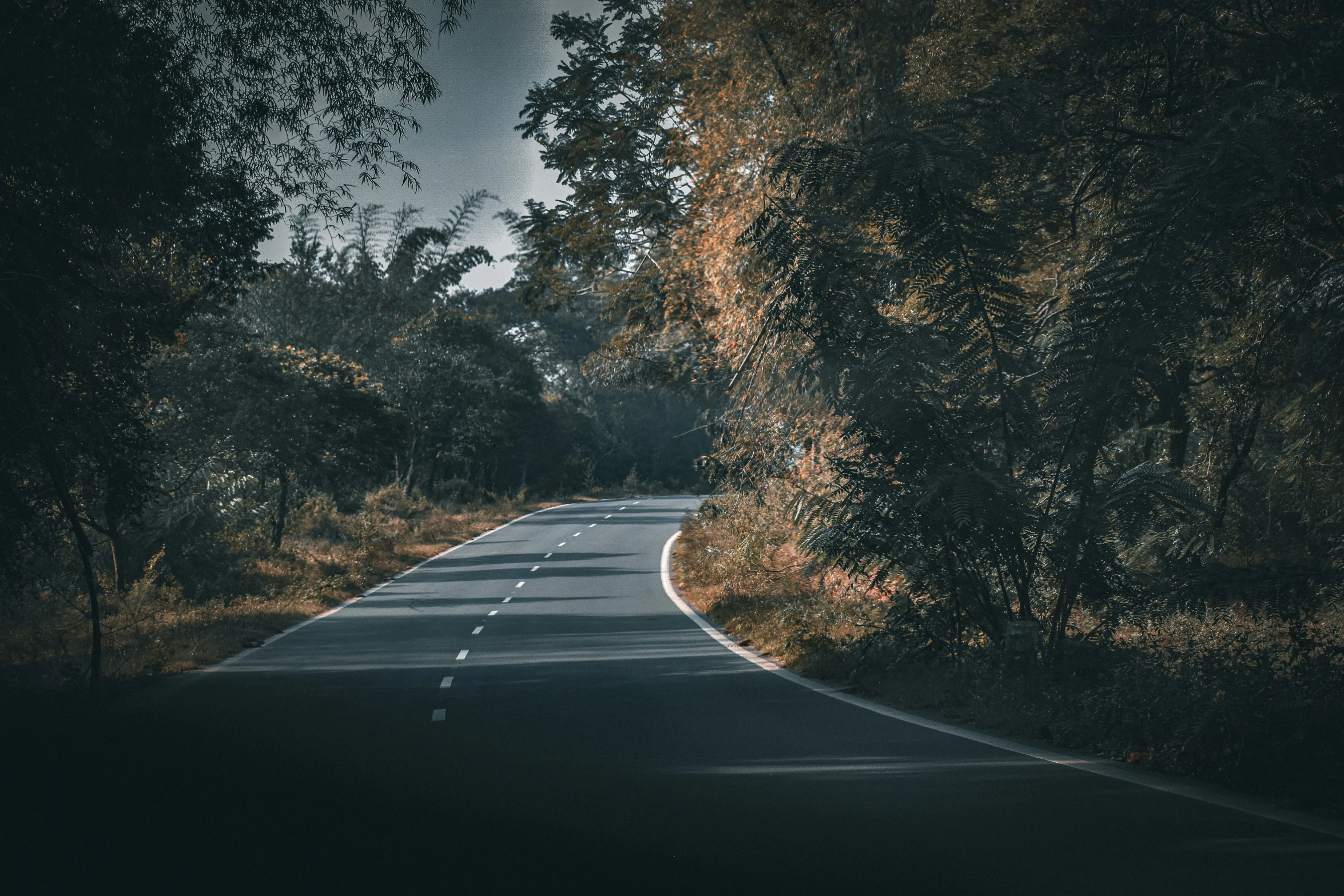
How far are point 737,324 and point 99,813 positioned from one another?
11808mm

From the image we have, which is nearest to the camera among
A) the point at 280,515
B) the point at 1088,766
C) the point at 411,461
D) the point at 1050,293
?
the point at 1088,766

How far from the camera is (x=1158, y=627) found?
11.9 metres

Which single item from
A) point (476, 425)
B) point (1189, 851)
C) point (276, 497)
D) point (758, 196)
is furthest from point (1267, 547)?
point (476, 425)

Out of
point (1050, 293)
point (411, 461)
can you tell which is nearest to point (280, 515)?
point (1050, 293)

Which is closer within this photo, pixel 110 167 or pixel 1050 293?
pixel 110 167

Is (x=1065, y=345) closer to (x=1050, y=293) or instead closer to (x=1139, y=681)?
(x=1139, y=681)

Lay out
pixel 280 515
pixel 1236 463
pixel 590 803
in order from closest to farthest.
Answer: pixel 590 803 < pixel 1236 463 < pixel 280 515

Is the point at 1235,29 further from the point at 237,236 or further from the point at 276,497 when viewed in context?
the point at 276,497

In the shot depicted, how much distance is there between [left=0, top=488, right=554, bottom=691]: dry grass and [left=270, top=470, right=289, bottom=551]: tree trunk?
0.37 m

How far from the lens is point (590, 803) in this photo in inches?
300

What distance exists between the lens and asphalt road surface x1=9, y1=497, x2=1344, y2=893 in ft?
19.4

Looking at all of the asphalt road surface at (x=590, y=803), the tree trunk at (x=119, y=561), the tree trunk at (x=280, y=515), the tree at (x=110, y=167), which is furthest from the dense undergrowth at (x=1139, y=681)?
the tree trunk at (x=280, y=515)

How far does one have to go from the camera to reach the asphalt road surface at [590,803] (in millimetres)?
5898

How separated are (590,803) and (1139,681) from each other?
4.38 meters
